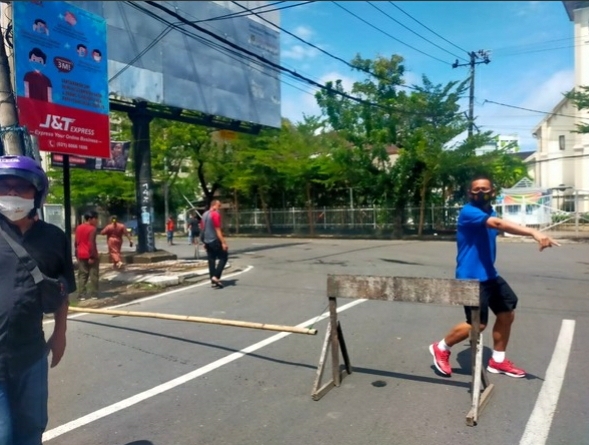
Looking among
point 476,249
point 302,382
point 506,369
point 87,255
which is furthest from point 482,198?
point 87,255

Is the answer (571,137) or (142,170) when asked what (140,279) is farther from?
(571,137)

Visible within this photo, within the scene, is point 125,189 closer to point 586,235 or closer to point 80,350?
point 586,235

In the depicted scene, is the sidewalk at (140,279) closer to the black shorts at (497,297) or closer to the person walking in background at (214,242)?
the person walking in background at (214,242)

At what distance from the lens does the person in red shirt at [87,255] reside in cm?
1032

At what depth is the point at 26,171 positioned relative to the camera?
9.18ft

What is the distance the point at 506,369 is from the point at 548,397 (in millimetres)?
580

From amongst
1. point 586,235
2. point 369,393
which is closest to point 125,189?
point 586,235

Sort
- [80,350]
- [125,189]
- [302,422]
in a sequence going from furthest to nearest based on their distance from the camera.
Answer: [125,189], [80,350], [302,422]

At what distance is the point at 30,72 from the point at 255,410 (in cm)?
766

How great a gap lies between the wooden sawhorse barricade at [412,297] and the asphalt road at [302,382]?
0.13 m

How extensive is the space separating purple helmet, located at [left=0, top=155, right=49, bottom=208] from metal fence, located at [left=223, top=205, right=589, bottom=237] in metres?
24.7

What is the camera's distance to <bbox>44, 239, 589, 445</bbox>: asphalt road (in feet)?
13.4

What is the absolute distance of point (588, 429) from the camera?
396cm

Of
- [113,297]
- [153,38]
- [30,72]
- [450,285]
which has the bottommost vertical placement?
[113,297]
